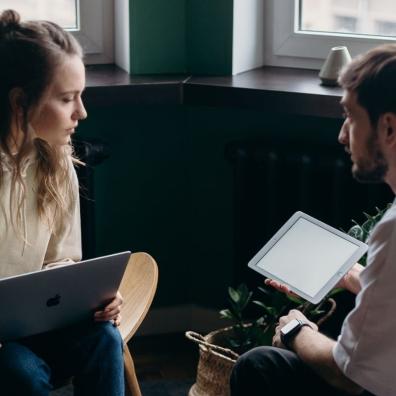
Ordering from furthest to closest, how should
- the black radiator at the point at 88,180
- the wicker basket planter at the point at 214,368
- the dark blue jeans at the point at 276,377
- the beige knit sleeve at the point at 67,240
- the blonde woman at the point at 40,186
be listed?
the black radiator at the point at 88,180
the wicker basket planter at the point at 214,368
the beige knit sleeve at the point at 67,240
the blonde woman at the point at 40,186
the dark blue jeans at the point at 276,377

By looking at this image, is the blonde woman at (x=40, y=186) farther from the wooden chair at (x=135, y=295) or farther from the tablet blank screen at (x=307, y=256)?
the tablet blank screen at (x=307, y=256)

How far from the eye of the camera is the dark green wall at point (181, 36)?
2.72 metres

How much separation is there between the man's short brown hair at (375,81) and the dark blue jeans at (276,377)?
19.9 inches

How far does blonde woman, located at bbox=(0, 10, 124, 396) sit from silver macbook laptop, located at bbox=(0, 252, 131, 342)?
0.13 feet

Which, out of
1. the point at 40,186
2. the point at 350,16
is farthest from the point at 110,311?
the point at 350,16

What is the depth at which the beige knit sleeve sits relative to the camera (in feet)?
7.01

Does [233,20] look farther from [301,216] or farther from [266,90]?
[301,216]

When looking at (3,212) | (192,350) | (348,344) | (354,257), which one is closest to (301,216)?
(354,257)

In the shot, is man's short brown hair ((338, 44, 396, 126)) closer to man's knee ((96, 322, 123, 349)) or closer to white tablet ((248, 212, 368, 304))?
white tablet ((248, 212, 368, 304))

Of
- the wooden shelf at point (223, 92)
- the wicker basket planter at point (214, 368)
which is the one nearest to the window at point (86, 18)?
the wooden shelf at point (223, 92)

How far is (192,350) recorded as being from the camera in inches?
117

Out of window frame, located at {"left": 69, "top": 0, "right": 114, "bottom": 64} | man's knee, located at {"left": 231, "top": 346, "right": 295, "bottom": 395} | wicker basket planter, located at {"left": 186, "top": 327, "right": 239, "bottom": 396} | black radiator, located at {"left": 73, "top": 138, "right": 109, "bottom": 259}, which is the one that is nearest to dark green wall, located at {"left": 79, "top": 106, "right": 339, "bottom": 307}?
black radiator, located at {"left": 73, "top": 138, "right": 109, "bottom": 259}

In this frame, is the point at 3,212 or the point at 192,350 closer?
the point at 3,212

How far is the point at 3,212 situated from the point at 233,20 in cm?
102
